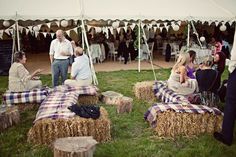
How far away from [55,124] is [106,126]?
70cm

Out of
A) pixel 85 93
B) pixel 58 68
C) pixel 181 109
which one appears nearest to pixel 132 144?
pixel 181 109

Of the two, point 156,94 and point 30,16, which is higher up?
point 30,16

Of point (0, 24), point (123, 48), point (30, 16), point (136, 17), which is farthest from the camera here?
point (0, 24)

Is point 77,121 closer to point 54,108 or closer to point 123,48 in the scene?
point 54,108

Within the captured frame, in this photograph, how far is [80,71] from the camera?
20.6 ft

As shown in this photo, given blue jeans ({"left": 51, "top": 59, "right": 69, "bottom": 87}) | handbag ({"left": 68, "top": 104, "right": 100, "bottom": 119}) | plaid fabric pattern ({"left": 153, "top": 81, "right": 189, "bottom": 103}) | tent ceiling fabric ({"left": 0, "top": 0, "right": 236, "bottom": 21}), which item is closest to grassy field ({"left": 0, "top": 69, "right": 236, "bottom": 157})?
handbag ({"left": 68, "top": 104, "right": 100, "bottom": 119})

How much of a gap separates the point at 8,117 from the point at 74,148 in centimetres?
203

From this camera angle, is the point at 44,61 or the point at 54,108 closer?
the point at 54,108

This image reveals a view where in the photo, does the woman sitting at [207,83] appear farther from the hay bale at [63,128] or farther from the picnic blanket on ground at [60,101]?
the picnic blanket on ground at [60,101]

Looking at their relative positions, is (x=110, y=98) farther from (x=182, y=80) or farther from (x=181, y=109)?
(x=181, y=109)

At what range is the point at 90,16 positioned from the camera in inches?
314

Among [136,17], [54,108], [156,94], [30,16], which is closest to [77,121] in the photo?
[54,108]

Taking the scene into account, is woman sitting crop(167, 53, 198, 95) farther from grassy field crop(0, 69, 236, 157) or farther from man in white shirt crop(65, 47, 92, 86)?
man in white shirt crop(65, 47, 92, 86)

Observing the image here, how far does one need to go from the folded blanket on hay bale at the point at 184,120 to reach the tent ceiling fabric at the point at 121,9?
412cm
